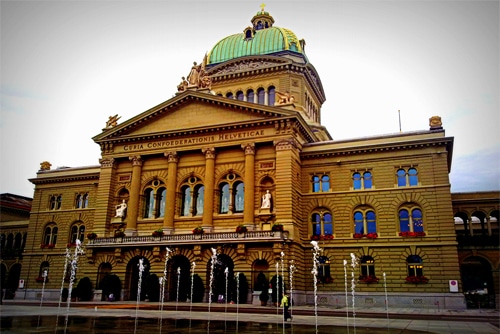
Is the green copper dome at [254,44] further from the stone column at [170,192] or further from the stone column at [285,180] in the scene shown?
the stone column at [285,180]

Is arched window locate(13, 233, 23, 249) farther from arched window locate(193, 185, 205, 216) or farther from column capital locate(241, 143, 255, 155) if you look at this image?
column capital locate(241, 143, 255, 155)

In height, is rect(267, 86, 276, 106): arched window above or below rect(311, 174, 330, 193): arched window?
above

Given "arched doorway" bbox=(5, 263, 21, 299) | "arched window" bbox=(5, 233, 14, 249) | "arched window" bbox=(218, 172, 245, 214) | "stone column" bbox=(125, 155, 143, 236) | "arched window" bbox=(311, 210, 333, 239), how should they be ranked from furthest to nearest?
"arched window" bbox=(5, 233, 14, 249)
"arched doorway" bbox=(5, 263, 21, 299)
"stone column" bbox=(125, 155, 143, 236)
"arched window" bbox=(218, 172, 245, 214)
"arched window" bbox=(311, 210, 333, 239)

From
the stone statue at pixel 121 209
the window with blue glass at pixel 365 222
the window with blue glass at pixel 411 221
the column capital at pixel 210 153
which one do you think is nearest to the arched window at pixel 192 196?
the column capital at pixel 210 153

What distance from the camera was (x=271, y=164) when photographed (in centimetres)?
4184

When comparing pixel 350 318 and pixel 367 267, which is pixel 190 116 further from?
pixel 350 318

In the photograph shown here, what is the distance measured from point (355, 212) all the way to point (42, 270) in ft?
122

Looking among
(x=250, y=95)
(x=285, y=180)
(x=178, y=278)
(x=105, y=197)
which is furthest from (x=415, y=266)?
(x=105, y=197)

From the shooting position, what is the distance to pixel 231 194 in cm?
4291

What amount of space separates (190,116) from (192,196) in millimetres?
8605

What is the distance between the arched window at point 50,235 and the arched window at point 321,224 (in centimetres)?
3238

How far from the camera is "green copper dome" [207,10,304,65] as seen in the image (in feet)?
194

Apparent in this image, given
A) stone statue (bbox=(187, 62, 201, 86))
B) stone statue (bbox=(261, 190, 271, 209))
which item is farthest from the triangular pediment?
stone statue (bbox=(261, 190, 271, 209))

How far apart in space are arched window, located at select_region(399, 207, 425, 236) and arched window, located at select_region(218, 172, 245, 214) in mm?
14952
